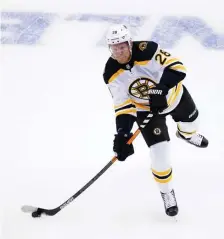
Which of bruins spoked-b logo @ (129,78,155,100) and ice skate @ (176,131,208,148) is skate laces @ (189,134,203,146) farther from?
bruins spoked-b logo @ (129,78,155,100)

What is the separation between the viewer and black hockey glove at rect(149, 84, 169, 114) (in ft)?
10.7

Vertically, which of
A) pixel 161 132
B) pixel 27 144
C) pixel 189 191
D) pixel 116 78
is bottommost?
pixel 27 144

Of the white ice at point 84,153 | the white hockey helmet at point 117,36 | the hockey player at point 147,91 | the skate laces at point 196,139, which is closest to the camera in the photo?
the white hockey helmet at point 117,36

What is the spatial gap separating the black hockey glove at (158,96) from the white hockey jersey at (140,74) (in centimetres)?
6

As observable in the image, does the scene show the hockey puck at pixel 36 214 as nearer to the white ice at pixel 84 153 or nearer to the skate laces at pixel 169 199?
the white ice at pixel 84 153

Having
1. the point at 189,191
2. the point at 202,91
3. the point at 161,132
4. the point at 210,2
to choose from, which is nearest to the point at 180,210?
the point at 189,191

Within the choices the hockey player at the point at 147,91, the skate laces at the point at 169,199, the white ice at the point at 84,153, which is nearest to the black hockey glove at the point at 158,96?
the hockey player at the point at 147,91

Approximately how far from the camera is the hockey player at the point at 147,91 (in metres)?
3.31

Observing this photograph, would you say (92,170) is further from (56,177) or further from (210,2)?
(210,2)

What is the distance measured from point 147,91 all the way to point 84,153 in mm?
967

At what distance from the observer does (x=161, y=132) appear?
11.2 ft

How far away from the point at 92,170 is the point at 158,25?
206 centimetres

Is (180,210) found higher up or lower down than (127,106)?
lower down

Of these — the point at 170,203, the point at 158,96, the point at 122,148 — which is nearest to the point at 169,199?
the point at 170,203
